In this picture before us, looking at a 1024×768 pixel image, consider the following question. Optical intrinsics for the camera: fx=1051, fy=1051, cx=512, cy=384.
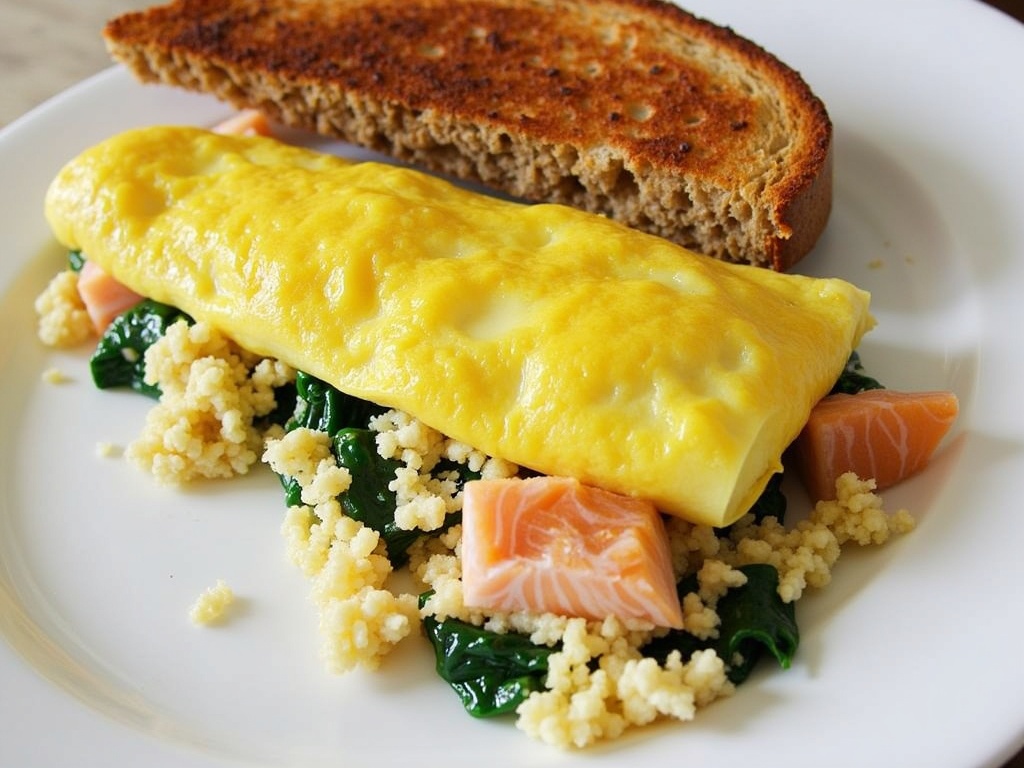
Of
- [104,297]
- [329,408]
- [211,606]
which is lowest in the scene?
[211,606]

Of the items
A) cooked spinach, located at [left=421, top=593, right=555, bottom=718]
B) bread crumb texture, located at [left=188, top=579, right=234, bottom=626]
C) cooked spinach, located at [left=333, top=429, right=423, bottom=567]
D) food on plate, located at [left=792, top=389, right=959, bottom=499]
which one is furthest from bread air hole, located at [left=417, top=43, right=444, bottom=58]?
cooked spinach, located at [left=421, top=593, right=555, bottom=718]

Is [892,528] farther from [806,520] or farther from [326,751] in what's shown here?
[326,751]

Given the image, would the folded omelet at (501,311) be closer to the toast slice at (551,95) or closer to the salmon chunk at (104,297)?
the salmon chunk at (104,297)

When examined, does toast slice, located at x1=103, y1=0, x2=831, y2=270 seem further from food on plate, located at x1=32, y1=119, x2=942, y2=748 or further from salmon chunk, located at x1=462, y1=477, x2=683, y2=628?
salmon chunk, located at x1=462, y1=477, x2=683, y2=628

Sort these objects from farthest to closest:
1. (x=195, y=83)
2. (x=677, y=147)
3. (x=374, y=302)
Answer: (x=195, y=83)
(x=677, y=147)
(x=374, y=302)

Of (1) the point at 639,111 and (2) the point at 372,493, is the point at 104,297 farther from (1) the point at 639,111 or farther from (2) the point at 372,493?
(1) the point at 639,111

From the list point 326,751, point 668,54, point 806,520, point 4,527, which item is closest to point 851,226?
point 668,54

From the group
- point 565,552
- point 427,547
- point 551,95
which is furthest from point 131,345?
point 565,552

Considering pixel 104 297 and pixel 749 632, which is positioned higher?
pixel 749 632
